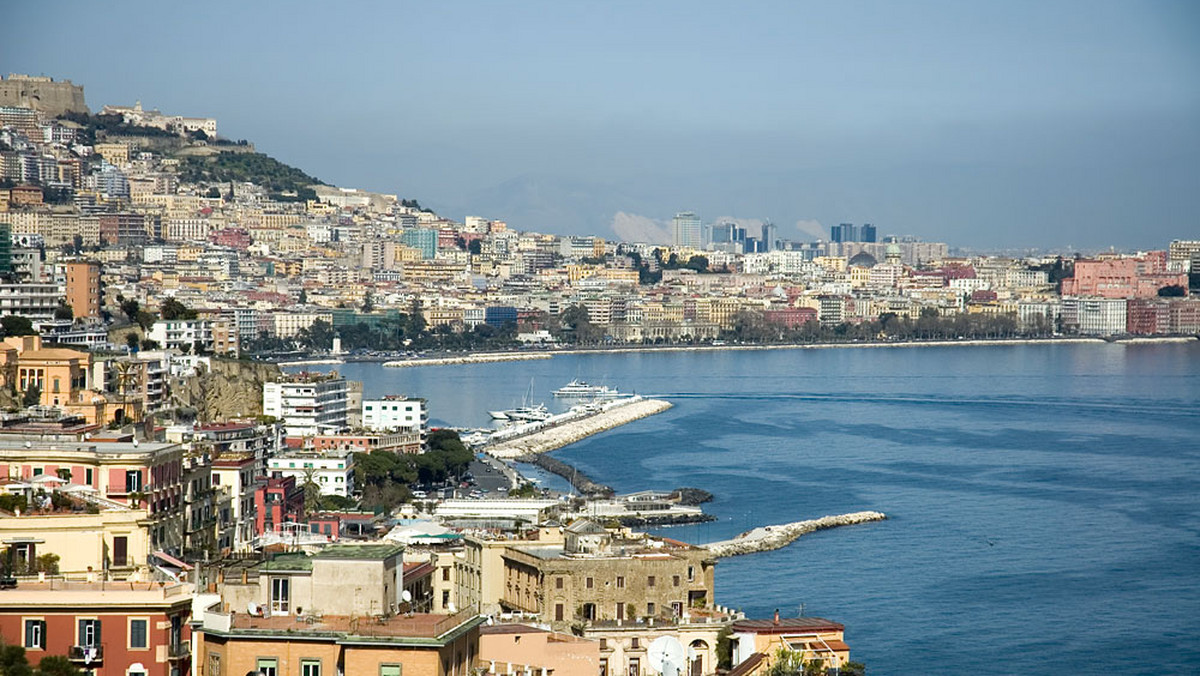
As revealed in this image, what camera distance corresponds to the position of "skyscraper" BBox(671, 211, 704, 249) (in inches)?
4092

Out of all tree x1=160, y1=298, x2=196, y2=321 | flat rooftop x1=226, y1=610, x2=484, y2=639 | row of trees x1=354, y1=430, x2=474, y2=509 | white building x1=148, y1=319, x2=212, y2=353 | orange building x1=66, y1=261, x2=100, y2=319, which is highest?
orange building x1=66, y1=261, x2=100, y2=319

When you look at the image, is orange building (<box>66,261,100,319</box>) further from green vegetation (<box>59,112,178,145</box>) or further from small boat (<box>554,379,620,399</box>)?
green vegetation (<box>59,112,178,145</box>)

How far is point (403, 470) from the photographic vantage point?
625 inches

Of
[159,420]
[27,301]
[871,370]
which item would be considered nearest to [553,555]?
[159,420]

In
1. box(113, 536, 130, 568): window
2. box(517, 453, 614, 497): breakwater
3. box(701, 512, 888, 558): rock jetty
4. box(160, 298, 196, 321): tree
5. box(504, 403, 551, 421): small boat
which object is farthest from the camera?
box(504, 403, 551, 421): small boat

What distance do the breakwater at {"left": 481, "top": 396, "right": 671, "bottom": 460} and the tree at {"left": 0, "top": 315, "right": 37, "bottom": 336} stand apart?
19.2ft

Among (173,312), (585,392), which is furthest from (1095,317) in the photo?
(173,312)

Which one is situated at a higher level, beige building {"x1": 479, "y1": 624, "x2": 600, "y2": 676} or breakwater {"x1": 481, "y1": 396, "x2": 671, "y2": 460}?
beige building {"x1": 479, "y1": 624, "x2": 600, "y2": 676}

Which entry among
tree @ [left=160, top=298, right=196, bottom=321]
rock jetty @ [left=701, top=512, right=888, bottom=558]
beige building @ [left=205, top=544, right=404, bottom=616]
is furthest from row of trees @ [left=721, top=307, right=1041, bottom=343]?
beige building @ [left=205, top=544, right=404, bottom=616]

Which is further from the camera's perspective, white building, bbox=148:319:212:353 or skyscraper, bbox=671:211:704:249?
skyscraper, bbox=671:211:704:249

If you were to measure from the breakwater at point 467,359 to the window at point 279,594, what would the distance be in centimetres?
3452

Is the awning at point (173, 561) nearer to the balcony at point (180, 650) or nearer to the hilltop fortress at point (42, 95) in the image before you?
the balcony at point (180, 650)

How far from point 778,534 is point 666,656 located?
916 cm

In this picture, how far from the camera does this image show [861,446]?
75.9ft
